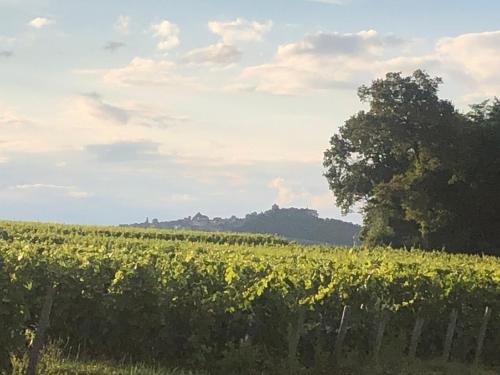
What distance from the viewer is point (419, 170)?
60656 mm

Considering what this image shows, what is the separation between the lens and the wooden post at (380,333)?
1501 centimetres

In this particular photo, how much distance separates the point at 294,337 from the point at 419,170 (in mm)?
49560

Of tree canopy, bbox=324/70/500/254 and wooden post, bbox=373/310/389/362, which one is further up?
tree canopy, bbox=324/70/500/254

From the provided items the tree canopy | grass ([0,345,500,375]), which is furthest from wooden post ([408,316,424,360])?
the tree canopy

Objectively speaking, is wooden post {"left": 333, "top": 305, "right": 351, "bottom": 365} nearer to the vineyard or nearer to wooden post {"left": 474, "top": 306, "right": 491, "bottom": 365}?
the vineyard

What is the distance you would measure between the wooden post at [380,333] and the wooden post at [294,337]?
238 centimetres

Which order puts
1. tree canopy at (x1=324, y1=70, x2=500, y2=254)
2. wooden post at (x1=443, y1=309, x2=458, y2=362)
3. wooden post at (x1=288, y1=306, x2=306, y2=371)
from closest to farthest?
1. wooden post at (x1=288, y1=306, x2=306, y2=371)
2. wooden post at (x1=443, y1=309, x2=458, y2=362)
3. tree canopy at (x1=324, y1=70, x2=500, y2=254)

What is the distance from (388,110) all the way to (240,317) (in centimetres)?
5106

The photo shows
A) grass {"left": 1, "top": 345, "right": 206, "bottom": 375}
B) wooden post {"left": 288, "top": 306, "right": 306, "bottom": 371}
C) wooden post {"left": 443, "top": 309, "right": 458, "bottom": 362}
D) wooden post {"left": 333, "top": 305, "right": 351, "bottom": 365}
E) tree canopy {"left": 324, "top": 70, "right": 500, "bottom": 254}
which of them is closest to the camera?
grass {"left": 1, "top": 345, "right": 206, "bottom": 375}

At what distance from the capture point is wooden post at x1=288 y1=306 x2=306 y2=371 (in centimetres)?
1303

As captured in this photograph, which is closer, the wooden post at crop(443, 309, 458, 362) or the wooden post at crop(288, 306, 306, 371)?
the wooden post at crop(288, 306, 306, 371)

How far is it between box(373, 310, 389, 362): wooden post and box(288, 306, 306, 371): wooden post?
2.38 m

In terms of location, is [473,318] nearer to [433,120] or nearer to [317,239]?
[433,120]

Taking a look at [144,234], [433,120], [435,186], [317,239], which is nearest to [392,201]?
[435,186]
